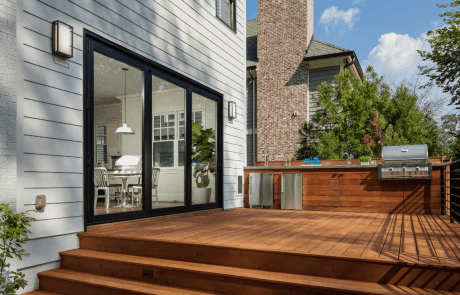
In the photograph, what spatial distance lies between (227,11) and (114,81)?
11.3 ft

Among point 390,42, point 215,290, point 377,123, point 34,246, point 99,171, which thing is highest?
point 390,42

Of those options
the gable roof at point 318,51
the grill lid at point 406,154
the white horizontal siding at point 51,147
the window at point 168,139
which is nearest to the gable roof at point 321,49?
the gable roof at point 318,51

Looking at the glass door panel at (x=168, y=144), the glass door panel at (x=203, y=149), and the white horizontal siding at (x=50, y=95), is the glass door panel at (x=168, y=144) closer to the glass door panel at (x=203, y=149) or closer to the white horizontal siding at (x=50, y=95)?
the glass door panel at (x=203, y=149)

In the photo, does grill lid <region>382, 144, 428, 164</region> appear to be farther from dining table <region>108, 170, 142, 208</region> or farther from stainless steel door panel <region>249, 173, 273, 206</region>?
dining table <region>108, 170, 142, 208</region>

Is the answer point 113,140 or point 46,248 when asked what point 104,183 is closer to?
point 113,140

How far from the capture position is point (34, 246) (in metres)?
2.89

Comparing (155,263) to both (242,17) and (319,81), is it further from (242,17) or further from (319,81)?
(319,81)

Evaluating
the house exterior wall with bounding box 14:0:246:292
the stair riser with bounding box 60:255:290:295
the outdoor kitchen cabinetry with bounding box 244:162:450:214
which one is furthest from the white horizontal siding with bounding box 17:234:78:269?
the outdoor kitchen cabinetry with bounding box 244:162:450:214

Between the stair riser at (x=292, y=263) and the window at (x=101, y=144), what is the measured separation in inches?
44.5

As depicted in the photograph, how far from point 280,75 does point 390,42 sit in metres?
68.0

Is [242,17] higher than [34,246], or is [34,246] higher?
[242,17]

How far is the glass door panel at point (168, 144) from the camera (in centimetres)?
470

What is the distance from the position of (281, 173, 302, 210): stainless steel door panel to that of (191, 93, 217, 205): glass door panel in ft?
4.70

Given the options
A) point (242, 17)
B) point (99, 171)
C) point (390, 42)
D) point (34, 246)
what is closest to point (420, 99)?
point (242, 17)
